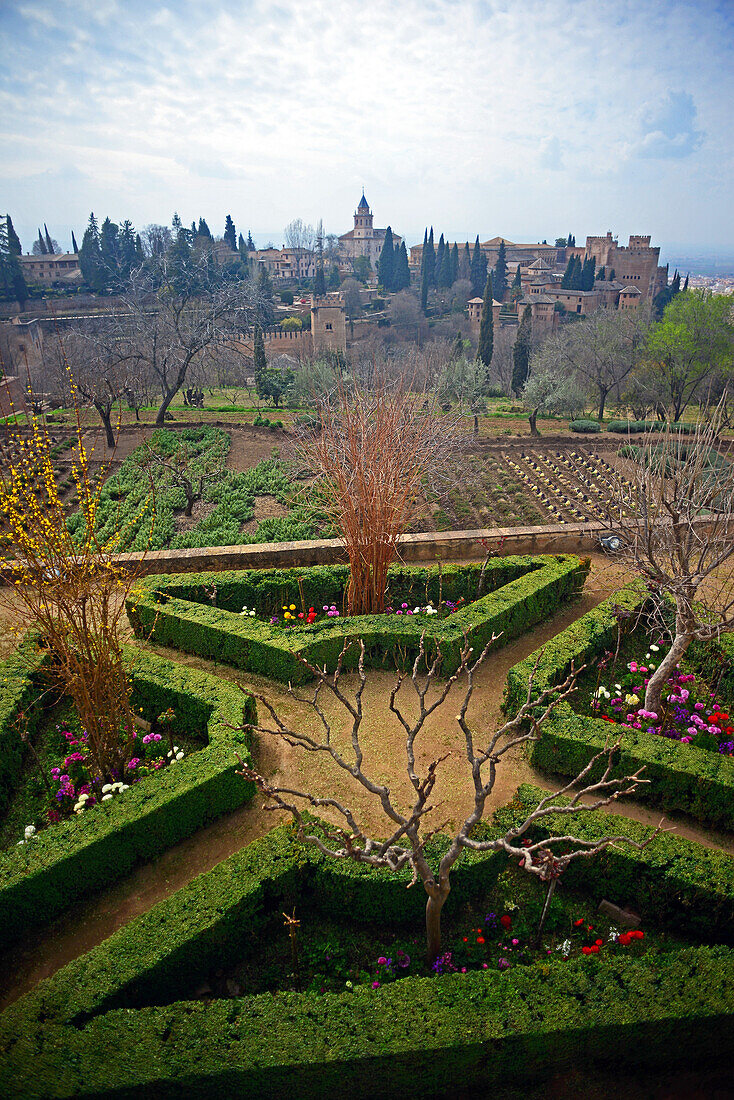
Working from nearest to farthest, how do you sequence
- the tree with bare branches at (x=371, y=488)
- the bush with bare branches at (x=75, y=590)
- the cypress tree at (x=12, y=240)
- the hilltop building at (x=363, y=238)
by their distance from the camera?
the bush with bare branches at (x=75, y=590)
the tree with bare branches at (x=371, y=488)
the cypress tree at (x=12, y=240)
the hilltop building at (x=363, y=238)

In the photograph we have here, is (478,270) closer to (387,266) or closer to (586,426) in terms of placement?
(387,266)

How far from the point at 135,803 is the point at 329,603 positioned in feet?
12.4

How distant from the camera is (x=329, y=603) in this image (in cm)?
819

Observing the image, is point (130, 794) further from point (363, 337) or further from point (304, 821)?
point (363, 337)

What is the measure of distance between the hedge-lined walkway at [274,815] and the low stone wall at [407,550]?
1789 mm

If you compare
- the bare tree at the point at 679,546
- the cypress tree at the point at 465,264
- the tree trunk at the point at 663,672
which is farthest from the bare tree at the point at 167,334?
the cypress tree at the point at 465,264

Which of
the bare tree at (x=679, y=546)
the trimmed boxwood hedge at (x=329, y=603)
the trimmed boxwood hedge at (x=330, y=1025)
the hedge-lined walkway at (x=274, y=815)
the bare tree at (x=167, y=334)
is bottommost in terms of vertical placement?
the hedge-lined walkway at (x=274, y=815)

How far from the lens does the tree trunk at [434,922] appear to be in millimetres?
3613

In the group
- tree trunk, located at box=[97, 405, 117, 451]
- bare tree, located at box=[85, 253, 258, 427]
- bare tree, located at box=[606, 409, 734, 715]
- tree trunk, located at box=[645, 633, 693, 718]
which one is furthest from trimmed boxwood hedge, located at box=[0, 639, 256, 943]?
bare tree, located at box=[85, 253, 258, 427]

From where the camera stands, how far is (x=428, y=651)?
704 cm

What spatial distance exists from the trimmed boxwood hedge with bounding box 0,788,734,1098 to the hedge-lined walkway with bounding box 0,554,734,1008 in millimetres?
544

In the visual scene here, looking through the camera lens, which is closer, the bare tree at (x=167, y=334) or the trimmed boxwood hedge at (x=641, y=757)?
the trimmed boxwood hedge at (x=641, y=757)

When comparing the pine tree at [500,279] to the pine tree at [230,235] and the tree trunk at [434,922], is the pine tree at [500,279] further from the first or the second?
the tree trunk at [434,922]

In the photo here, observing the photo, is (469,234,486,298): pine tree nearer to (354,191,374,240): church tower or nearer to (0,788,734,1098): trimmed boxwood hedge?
(354,191,374,240): church tower
